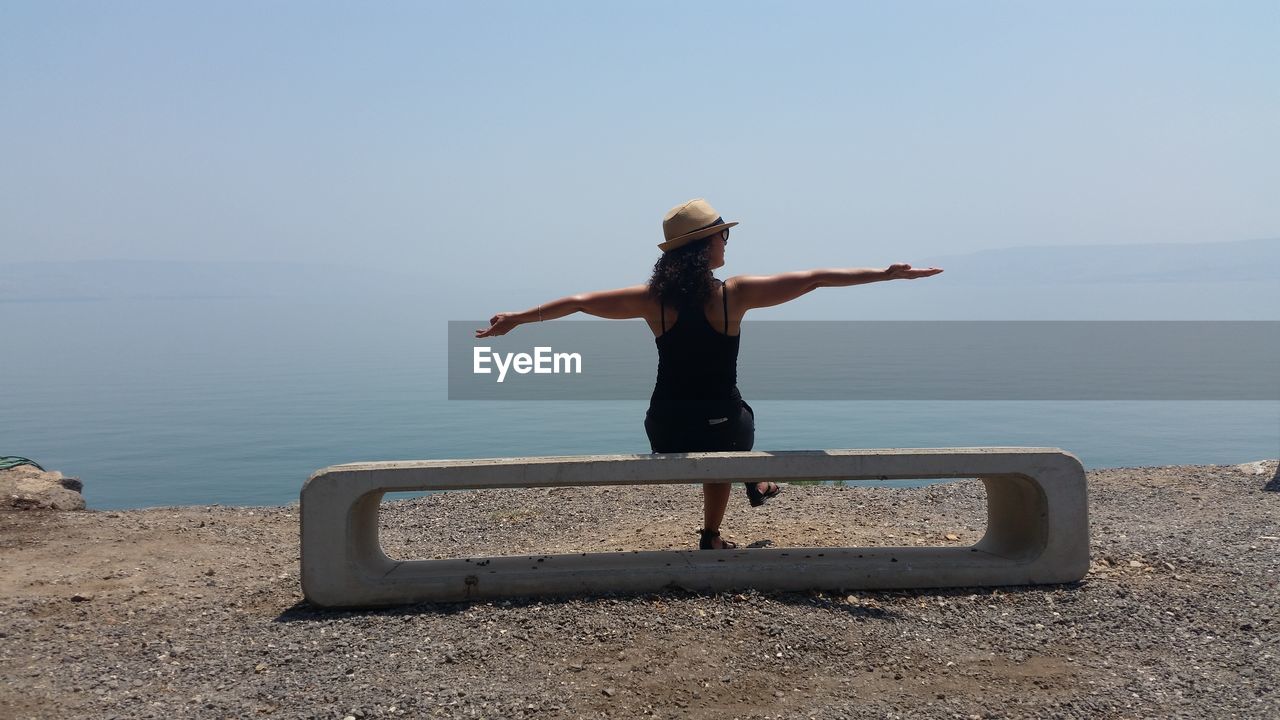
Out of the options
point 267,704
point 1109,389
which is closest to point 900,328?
point 1109,389

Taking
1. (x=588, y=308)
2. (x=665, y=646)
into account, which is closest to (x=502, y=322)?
(x=588, y=308)

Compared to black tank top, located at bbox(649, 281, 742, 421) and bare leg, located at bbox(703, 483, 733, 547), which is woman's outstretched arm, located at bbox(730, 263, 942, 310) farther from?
bare leg, located at bbox(703, 483, 733, 547)

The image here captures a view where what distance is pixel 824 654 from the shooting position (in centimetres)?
461

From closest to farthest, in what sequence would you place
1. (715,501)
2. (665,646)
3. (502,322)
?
(665,646) < (502,322) < (715,501)

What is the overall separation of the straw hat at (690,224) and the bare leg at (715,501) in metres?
1.33

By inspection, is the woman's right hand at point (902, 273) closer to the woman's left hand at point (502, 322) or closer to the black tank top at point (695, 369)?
the black tank top at point (695, 369)

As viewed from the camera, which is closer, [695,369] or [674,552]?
[695,369]

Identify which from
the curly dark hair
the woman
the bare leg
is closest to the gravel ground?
the bare leg

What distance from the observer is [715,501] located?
5.71 m

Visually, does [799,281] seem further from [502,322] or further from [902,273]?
[502,322]

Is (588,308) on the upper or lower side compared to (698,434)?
upper

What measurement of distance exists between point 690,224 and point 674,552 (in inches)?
71.0

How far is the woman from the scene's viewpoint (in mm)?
5344

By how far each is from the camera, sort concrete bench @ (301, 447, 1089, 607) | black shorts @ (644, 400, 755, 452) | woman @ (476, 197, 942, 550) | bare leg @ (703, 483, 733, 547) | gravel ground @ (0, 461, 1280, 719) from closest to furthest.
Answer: gravel ground @ (0, 461, 1280, 719) → concrete bench @ (301, 447, 1089, 607) → woman @ (476, 197, 942, 550) → black shorts @ (644, 400, 755, 452) → bare leg @ (703, 483, 733, 547)
